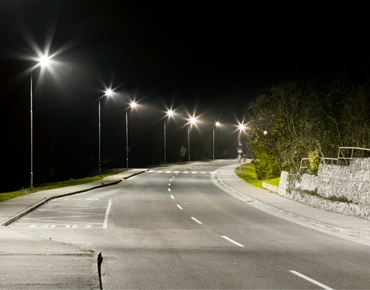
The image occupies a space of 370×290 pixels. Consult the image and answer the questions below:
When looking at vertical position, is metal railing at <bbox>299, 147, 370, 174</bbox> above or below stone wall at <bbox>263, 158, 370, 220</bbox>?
above

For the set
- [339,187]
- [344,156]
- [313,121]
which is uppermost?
[313,121]

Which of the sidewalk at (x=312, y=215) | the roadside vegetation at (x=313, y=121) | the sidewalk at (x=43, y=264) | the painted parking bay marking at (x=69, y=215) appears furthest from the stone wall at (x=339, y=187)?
the sidewalk at (x=43, y=264)

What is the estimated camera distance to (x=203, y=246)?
11750 mm

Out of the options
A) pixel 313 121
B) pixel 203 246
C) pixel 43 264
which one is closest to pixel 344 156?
pixel 313 121

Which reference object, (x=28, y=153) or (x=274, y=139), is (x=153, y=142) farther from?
(x=274, y=139)

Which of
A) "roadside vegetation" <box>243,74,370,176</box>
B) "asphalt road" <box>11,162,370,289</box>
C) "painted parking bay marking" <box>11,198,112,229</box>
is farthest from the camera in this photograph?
"roadside vegetation" <box>243,74,370,176</box>

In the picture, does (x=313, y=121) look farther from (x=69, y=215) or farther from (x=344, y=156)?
(x=69, y=215)

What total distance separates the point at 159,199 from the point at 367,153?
11.7 m

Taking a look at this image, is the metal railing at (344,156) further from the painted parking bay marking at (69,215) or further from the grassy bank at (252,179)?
the painted parking bay marking at (69,215)

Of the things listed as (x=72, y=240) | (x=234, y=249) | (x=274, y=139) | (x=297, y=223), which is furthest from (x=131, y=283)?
(x=274, y=139)

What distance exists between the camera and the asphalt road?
8.19 m

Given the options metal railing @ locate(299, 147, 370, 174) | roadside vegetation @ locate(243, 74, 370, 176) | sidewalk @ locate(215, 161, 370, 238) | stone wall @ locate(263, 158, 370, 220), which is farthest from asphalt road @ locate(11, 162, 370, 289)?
roadside vegetation @ locate(243, 74, 370, 176)

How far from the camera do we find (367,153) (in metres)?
22.4

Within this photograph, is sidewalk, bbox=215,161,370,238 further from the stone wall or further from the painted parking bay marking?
the painted parking bay marking
